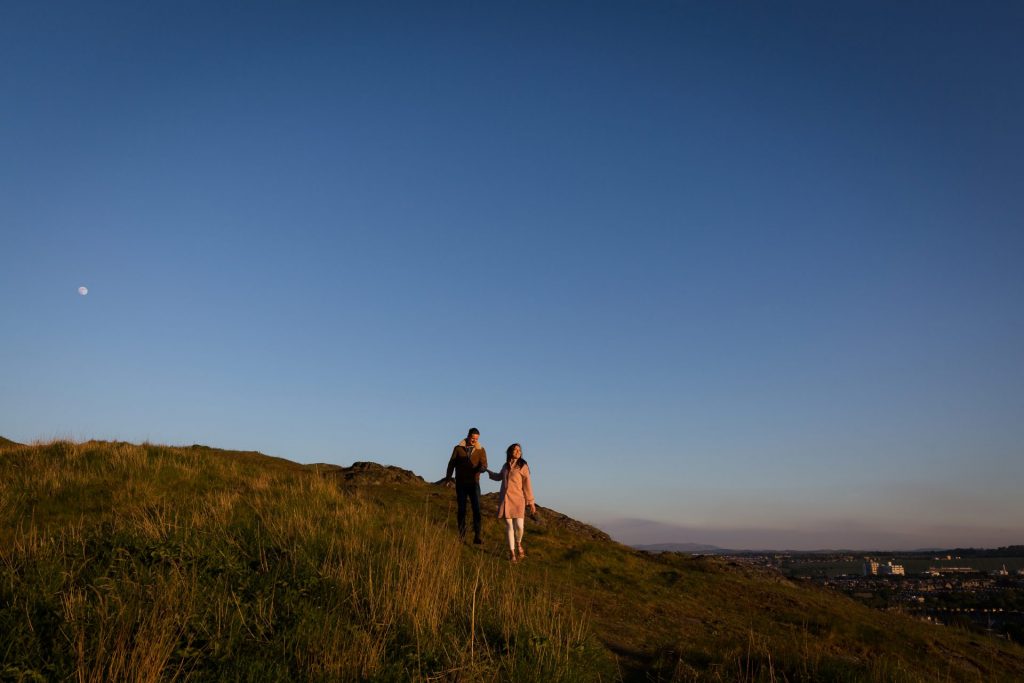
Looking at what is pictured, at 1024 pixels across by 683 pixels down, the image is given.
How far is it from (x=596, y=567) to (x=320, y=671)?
418 inches

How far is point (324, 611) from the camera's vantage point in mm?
6719

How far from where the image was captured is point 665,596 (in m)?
13.7

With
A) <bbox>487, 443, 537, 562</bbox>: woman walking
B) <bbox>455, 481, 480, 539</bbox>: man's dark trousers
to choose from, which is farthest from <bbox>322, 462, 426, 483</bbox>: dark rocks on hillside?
<bbox>487, 443, 537, 562</bbox>: woman walking

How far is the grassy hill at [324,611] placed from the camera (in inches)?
218

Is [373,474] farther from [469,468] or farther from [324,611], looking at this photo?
[324,611]

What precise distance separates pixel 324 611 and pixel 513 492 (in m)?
6.30

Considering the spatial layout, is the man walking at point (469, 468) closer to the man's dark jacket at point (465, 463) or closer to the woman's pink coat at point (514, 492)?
the man's dark jacket at point (465, 463)

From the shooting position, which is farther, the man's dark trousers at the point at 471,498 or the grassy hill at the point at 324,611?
the man's dark trousers at the point at 471,498

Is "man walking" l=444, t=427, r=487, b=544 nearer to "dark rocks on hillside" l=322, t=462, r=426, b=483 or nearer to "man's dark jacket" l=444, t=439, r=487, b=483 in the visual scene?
"man's dark jacket" l=444, t=439, r=487, b=483

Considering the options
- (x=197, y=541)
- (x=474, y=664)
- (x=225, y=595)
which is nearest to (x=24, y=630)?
(x=225, y=595)

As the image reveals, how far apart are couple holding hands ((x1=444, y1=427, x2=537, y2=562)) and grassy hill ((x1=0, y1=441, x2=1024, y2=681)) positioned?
0.63m

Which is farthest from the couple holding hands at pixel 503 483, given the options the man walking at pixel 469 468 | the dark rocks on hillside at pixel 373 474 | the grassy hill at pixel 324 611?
the dark rocks on hillside at pixel 373 474

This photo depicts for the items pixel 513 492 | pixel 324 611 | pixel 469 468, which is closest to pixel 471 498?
pixel 469 468

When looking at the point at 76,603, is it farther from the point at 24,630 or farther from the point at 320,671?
the point at 320,671
